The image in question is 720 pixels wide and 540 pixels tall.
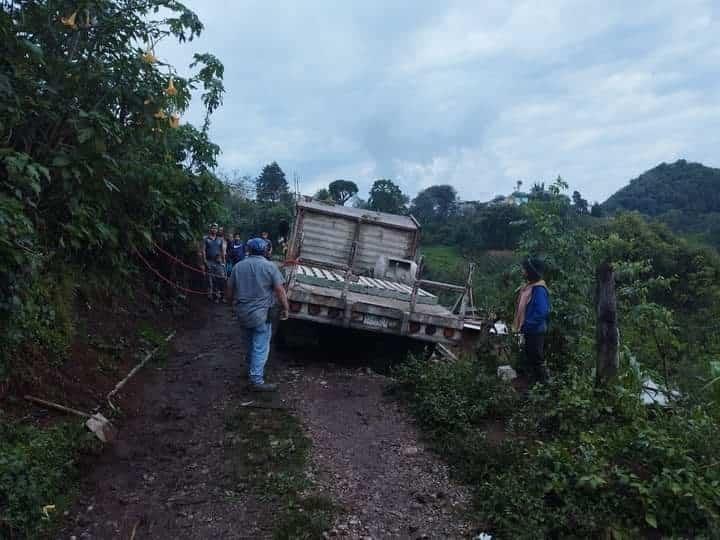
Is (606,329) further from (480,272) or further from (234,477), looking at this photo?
(480,272)

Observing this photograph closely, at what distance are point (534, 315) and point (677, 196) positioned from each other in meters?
56.6

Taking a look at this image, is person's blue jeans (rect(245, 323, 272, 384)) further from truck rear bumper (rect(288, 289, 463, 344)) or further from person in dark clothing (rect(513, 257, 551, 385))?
person in dark clothing (rect(513, 257, 551, 385))

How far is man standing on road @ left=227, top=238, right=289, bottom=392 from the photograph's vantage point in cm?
593

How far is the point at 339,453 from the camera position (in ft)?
14.9

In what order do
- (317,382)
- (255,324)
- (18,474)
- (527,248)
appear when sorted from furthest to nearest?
1. (527,248)
2. (317,382)
3. (255,324)
4. (18,474)

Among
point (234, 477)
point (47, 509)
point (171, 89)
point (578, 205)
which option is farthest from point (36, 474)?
point (578, 205)

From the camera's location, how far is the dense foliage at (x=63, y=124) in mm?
3811

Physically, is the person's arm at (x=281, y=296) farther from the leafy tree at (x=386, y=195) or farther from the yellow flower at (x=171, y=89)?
the leafy tree at (x=386, y=195)

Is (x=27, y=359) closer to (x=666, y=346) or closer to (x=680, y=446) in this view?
(x=680, y=446)

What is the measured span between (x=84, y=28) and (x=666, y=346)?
7507 millimetres

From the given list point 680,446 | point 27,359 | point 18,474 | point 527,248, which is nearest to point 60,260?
point 27,359

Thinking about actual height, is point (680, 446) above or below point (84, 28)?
below

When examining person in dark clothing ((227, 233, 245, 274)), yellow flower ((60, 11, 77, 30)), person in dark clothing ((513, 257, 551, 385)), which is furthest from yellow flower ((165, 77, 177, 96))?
person in dark clothing ((227, 233, 245, 274))

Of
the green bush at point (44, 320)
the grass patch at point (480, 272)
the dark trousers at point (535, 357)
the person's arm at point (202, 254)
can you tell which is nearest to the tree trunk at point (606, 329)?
the dark trousers at point (535, 357)
